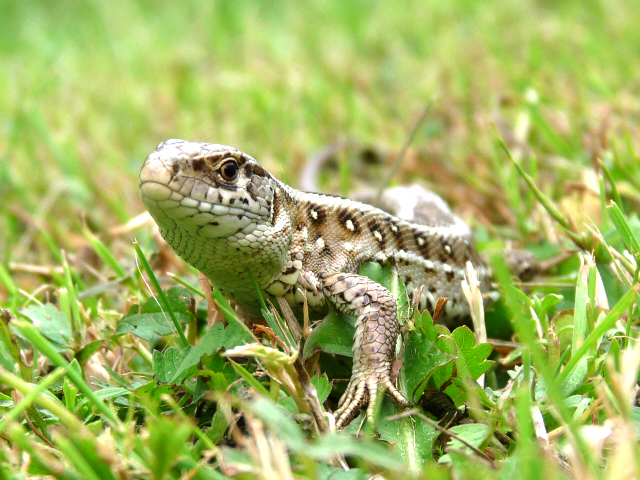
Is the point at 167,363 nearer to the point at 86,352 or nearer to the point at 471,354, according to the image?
the point at 86,352

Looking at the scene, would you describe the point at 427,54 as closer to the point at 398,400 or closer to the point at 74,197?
the point at 74,197

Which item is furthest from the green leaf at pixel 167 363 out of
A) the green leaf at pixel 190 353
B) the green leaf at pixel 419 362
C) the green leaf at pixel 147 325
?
the green leaf at pixel 419 362

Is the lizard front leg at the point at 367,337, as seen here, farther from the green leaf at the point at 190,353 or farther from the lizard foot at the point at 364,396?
the green leaf at the point at 190,353

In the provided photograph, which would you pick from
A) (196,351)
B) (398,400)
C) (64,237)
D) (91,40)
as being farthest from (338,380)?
(91,40)

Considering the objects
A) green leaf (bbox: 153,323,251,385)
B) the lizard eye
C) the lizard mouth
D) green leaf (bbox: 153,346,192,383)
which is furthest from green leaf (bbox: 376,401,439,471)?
the lizard eye

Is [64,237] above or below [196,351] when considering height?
below

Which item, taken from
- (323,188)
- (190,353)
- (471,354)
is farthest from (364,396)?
(323,188)
